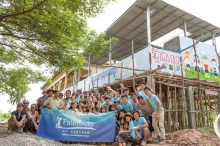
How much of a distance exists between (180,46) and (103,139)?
688 cm

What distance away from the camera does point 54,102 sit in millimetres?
6293

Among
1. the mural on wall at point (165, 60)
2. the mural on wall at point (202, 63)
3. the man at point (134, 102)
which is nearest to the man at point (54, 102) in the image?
the man at point (134, 102)

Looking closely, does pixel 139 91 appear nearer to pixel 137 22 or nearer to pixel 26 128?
pixel 26 128

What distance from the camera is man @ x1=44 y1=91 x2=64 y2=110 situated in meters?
6.17

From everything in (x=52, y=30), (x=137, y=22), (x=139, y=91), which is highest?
(x=137, y=22)

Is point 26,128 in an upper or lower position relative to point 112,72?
lower

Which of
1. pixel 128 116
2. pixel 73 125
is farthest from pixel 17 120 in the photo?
pixel 128 116

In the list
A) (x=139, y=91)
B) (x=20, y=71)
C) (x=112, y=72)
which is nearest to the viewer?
(x=139, y=91)

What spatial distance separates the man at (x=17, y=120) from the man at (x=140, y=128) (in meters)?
3.69

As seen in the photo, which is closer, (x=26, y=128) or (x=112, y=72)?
(x=26, y=128)

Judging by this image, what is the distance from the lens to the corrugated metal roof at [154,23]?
10266 mm

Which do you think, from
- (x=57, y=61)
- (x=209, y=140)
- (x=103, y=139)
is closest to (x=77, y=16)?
(x=57, y=61)

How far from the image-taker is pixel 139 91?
662 centimetres

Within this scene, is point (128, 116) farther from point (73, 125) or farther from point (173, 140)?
point (173, 140)
